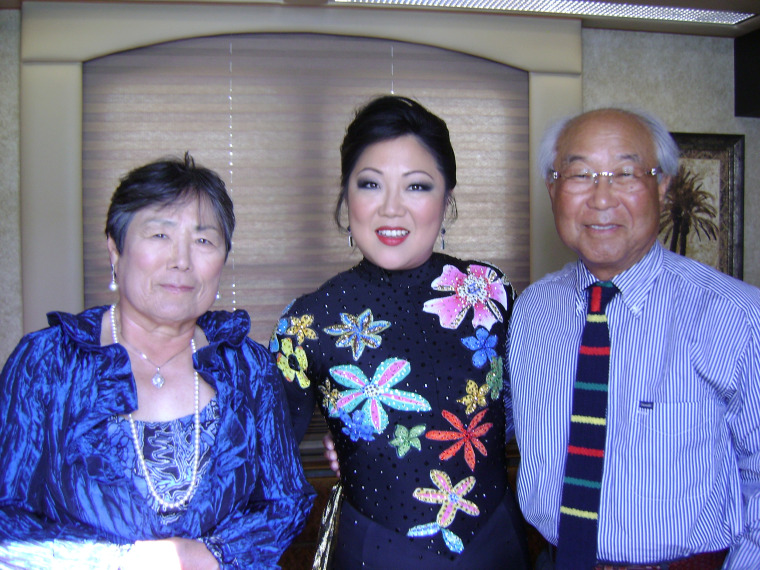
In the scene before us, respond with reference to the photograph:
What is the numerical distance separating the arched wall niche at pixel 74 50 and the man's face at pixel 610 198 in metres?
2.26

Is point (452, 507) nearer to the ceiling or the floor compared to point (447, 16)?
nearer to the floor

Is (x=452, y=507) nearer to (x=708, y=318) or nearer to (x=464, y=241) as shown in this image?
(x=708, y=318)

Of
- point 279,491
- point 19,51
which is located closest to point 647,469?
point 279,491

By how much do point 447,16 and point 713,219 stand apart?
1942 millimetres

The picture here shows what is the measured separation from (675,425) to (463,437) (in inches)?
18.9

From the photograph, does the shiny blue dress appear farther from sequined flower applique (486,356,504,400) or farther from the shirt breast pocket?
the shirt breast pocket

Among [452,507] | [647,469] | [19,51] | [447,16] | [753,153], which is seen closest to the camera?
[647,469]

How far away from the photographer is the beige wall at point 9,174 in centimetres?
334

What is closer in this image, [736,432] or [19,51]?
[736,432]

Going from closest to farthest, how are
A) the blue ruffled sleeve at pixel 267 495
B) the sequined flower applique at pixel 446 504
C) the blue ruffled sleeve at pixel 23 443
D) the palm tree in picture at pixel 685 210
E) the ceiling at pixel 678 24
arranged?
the blue ruffled sleeve at pixel 23 443
the blue ruffled sleeve at pixel 267 495
the sequined flower applique at pixel 446 504
the ceiling at pixel 678 24
the palm tree in picture at pixel 685 210

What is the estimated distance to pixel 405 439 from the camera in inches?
61.6

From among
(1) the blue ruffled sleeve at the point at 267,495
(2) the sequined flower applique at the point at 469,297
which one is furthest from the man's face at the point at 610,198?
(1) the blue ruffled sleeve at the point at 267,495

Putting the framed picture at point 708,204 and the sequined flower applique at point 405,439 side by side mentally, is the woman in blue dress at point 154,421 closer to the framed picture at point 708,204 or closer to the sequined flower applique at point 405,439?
the sequined flower applique at point 405,439

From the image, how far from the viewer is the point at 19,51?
11.0ft
